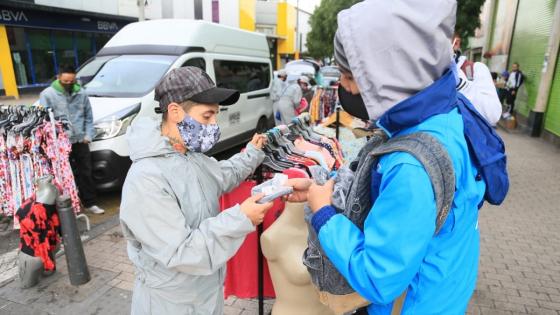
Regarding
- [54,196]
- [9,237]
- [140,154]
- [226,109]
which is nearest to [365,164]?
[140,154]

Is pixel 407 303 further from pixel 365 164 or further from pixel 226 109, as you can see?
pixel 226 109

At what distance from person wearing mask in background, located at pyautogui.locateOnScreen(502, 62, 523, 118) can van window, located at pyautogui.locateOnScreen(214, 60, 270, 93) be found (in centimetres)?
835

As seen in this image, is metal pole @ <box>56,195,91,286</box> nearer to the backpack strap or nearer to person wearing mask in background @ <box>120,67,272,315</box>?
person wearing mask in background @ <box>120,67,272,315</box>

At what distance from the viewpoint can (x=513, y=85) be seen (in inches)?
464

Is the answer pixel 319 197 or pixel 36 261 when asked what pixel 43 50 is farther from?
pixel 319 197

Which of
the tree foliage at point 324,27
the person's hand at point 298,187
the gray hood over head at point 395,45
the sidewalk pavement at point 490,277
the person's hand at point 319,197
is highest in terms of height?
the tree foliage at point 324,27

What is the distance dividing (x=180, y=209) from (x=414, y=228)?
3.35 feet

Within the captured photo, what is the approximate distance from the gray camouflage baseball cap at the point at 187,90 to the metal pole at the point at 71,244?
6.94ft

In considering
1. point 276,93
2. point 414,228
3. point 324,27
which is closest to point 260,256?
point 414,228

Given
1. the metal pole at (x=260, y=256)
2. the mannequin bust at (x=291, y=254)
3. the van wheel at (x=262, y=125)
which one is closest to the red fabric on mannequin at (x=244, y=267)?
the metal pole at (x=260, y=256)

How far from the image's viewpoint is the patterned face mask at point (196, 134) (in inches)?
68.1

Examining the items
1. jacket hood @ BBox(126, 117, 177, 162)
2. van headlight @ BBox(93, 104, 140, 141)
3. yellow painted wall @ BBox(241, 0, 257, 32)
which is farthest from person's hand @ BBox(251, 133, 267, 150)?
yellow painted wall @ BBox(241, 0, 257, 32)

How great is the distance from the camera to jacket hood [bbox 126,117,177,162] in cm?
160

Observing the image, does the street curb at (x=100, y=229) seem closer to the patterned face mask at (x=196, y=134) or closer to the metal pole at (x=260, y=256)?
the metal pole at (x=260, y=256)
